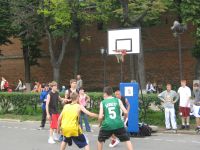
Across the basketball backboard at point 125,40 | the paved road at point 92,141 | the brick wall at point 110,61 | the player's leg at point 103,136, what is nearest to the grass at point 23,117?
the paved road at point 92,141

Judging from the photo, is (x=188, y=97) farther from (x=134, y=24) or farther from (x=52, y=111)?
(x=134, y=24)

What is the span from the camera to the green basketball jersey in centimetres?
1056

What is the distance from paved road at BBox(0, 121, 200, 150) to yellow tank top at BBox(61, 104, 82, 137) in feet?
9.29

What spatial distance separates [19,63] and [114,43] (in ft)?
118

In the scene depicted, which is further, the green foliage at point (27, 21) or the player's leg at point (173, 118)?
the green foliage at point (27, 21)

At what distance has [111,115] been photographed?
1058 cm

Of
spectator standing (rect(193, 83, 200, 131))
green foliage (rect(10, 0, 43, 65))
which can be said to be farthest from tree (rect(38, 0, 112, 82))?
spectator standing (rect(193, 83, 200, 131))

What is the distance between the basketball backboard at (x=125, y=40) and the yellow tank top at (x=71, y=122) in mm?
8228

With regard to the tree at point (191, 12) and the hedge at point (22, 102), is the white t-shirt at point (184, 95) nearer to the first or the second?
the hedge at point (22, 102)

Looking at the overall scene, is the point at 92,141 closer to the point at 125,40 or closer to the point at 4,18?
the point at 125,40

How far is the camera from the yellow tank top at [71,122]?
10.2 meters

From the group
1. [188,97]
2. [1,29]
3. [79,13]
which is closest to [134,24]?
[79,13]

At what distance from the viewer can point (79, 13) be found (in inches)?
1577

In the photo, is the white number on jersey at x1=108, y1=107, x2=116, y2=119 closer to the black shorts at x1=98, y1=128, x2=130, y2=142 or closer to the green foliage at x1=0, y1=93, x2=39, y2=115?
the black shorts at x1=98, y1=128, x2=130, y2=142
